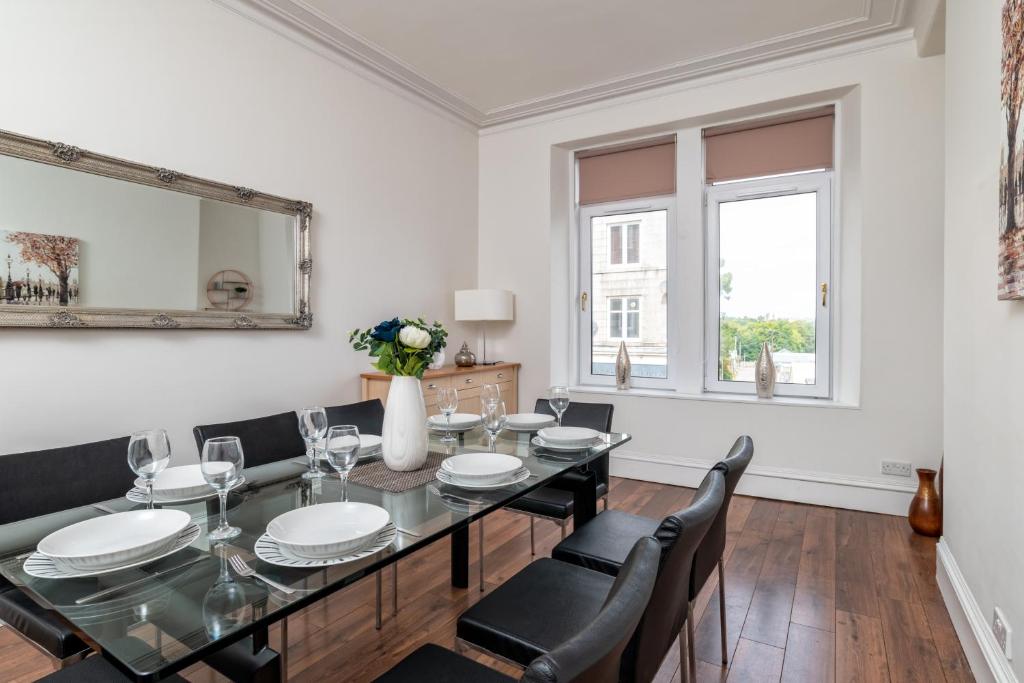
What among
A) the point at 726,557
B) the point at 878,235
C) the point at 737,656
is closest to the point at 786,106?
the point at 878,235

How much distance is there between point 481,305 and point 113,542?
3216mm

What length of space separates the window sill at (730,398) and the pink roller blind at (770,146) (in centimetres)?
155

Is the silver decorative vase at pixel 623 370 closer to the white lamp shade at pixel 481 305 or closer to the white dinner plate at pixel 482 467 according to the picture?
the white lamp shade at pixel 481 305

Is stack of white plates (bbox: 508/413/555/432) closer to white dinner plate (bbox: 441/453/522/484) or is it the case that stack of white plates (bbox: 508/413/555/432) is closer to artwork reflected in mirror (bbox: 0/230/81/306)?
white dinner plate (bbox: 441/453/522/484)

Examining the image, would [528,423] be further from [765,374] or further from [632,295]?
[632,295]

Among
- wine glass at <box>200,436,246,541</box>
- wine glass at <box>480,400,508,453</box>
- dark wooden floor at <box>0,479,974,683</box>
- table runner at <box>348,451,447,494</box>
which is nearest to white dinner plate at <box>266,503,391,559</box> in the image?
wine glass at <box>200,436,246,541</box>

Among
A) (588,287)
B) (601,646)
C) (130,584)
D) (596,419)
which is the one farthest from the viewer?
(588,287)

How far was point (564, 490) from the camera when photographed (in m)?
2.32

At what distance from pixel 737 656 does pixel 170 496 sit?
1870mm

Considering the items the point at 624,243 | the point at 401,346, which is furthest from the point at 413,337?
the point at 624,243

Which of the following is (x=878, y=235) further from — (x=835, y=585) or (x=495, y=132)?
(x=495, y=132)

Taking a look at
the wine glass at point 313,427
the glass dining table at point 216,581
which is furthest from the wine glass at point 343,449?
the wine glass at point 313,427

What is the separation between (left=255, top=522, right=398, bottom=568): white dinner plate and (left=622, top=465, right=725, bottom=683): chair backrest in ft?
1.79

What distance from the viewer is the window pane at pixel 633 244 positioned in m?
4.32
